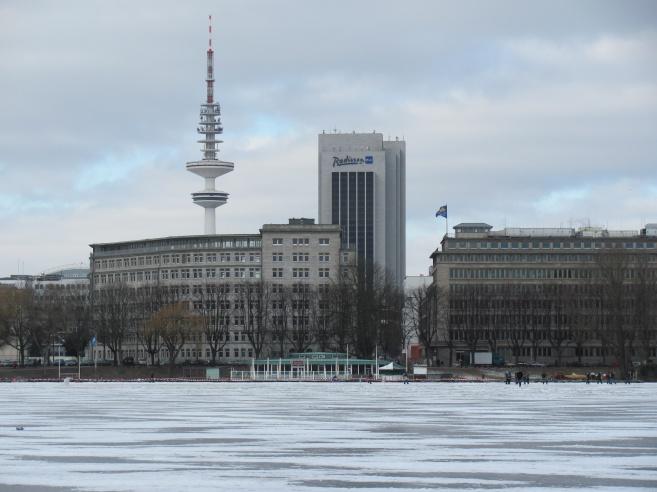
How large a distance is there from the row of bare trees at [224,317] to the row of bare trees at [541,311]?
743cm

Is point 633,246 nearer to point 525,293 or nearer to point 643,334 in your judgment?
point 525,293

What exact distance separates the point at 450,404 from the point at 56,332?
398 ft

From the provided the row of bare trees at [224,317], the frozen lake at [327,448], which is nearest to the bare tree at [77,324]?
the row of bare trees at [224,317]

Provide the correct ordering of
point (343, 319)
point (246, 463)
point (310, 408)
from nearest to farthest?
point (246, 463)
point (310, 408)
point (343, 319)

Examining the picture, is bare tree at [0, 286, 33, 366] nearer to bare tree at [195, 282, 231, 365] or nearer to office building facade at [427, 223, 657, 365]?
bare tree at [195, 282, 231, 365]

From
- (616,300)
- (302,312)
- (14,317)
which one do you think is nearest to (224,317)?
(302,312)

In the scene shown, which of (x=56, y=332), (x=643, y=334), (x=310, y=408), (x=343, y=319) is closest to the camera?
(x=310, y=408)

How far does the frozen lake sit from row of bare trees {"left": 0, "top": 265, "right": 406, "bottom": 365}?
10675 cm

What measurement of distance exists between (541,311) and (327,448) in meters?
148

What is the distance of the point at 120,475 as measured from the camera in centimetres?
2978

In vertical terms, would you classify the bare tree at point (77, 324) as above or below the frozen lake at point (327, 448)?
above

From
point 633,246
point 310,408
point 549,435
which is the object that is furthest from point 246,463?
point 633,246

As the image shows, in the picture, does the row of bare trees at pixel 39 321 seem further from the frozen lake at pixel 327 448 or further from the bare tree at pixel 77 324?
the frozen lake at pixel 327 448

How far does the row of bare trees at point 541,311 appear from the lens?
161500 millimetres
